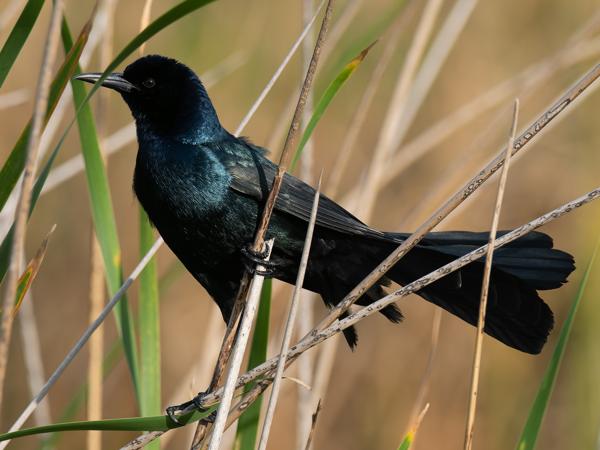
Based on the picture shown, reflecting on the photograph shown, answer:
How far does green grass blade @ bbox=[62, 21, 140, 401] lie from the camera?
1.58 m

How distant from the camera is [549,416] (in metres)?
3.50

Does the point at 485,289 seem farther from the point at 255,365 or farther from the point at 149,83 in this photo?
the point at 149,83

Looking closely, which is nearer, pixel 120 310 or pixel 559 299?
pixel 120 310

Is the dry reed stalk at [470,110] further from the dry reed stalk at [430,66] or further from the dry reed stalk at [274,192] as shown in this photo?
the dry reed stalk at [274,192]

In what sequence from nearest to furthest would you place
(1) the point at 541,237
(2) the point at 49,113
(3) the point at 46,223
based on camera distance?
(2) the point at 49,113 < (1) the point at 541,237 < (3) the point at 46,223

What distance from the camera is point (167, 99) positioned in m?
2.23

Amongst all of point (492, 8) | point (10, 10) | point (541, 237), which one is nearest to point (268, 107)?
point (492, 8)

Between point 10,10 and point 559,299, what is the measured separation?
2.46m

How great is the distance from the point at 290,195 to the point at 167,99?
17.5 inches

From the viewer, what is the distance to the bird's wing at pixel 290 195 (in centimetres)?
202

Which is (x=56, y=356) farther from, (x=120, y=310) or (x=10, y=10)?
(x=120, y=310)

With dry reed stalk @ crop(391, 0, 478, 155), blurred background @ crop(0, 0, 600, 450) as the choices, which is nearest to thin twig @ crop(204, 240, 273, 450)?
dry reed stalk @ crop(391, 0, 478, 155)

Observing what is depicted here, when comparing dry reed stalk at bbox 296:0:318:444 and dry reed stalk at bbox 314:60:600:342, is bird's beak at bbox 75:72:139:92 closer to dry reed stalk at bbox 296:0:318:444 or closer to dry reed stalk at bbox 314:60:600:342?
dry reed stalk at bbox 296:0:318:444

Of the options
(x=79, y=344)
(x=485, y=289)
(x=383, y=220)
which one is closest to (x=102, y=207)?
(x=79, y=344)
